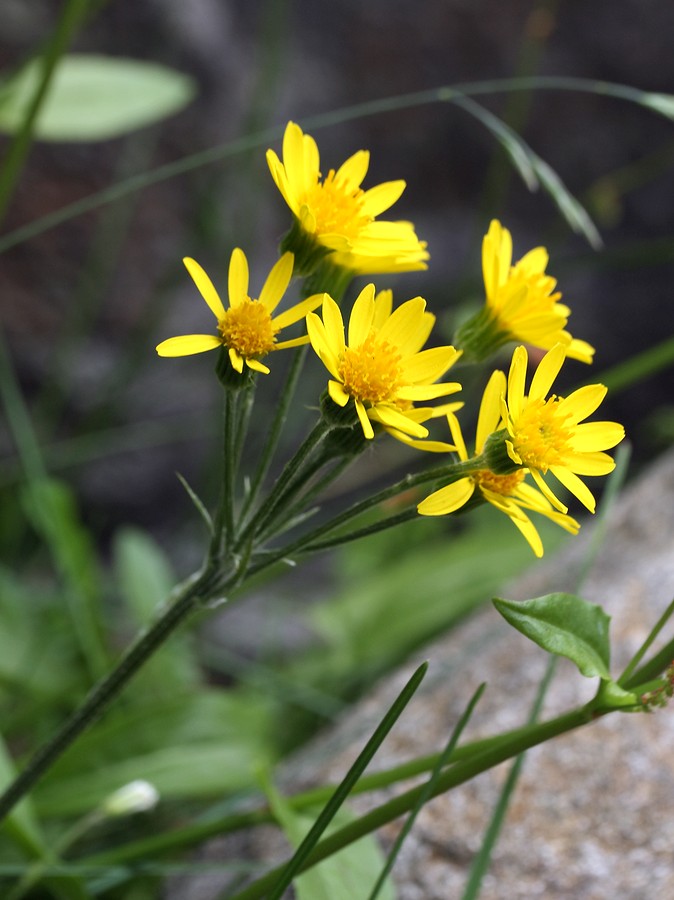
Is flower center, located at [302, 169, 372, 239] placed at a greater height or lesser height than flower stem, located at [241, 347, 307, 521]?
greater

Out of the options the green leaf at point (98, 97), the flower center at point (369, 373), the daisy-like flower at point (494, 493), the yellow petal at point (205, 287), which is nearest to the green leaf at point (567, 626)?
the daisy-like flower at point (494, 493)

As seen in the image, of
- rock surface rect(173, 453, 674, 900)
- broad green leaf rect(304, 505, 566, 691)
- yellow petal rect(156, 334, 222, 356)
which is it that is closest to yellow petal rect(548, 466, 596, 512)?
yellow petal rect(156, 334, 222, 356)

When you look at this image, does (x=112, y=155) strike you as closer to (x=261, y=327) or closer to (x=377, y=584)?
(x=377, y=584)

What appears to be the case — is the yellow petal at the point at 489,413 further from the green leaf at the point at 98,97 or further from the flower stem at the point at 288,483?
the green leaf at the point at 98,97

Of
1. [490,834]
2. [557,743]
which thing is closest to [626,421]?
[557,743]

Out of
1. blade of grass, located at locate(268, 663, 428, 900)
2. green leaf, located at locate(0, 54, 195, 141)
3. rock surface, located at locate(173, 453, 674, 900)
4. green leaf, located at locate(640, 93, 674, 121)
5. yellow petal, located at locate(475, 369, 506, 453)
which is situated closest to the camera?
blade of grass, located at locate(268, 663, 428, 900)

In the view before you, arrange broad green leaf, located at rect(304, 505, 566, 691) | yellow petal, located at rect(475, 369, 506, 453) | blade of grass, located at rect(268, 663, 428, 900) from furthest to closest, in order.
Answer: broad green leaf, located at rect(304, 505, 566, 691), yellow petal, located at rect(475, 369, 506, 453), blade of grass, located at rect(268, 663, 428, 900)

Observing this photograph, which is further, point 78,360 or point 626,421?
point 626,421

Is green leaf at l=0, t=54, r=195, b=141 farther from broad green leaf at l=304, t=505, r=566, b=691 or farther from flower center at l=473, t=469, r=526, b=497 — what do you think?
flower center at l=473, t=469, r=526, b=497
